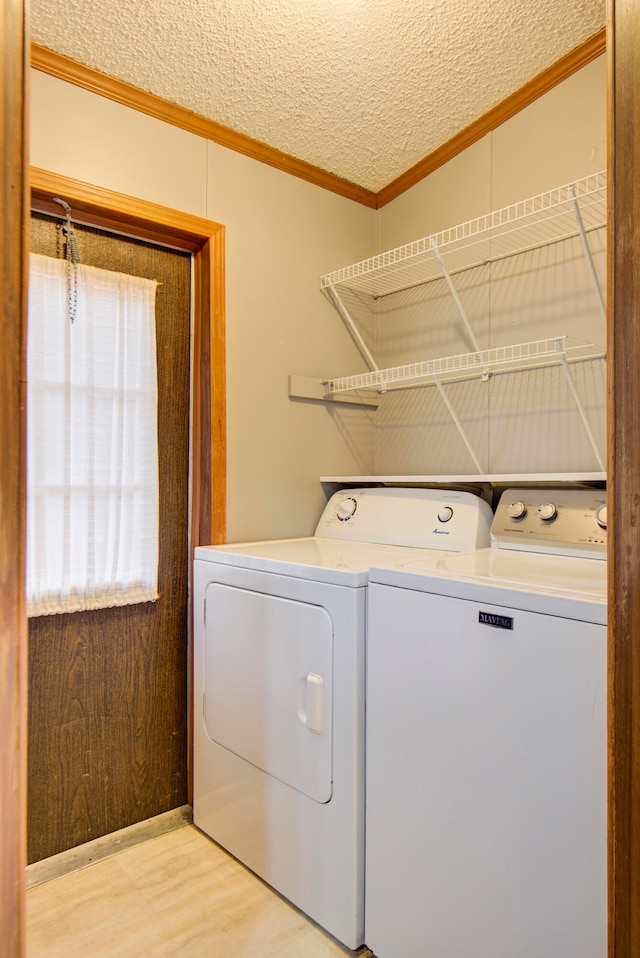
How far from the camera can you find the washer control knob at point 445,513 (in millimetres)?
1906

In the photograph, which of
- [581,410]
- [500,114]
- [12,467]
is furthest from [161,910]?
[500,114]

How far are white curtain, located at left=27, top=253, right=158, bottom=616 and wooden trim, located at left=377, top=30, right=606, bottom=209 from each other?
47.3 inches

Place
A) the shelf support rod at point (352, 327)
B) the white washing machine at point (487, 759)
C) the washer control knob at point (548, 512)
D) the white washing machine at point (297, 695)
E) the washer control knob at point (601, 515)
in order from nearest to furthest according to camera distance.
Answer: the white washing machine at point (487, 759), the white washing machine at point (297, 695), the washer control knob at point (601, 515), the washer control knob at point (548, 512), the shelf support rod at point (352, 327)

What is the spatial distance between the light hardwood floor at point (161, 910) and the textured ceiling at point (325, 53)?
2468mm

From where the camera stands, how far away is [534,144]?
1894 millimetres

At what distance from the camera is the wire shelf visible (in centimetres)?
172

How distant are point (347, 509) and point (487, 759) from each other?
1213mm

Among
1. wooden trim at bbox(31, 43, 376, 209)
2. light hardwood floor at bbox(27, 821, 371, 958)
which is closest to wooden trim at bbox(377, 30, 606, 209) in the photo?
wooden trim at bbox(31, 43, 376, 209)

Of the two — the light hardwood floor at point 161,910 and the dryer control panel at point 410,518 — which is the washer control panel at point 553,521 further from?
the light hardwood floor at point 161,910

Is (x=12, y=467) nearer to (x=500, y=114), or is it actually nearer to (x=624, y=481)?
(x=624, y=481)

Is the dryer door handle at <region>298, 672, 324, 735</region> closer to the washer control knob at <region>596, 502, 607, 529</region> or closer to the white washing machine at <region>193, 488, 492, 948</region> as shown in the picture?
the white washing machine at <region>193, 488, 492, 948</region>

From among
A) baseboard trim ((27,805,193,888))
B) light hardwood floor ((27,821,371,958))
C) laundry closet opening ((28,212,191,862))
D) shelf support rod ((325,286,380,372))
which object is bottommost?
light hardwood floor ((27,821,371,958))

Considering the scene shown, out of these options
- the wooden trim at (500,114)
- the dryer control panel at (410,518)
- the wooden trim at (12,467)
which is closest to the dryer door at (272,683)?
the dryer control panel at (410,518)

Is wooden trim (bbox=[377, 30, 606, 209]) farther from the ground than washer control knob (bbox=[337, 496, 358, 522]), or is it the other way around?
wooden trim (bbox=[377, 30, 606, 209])
